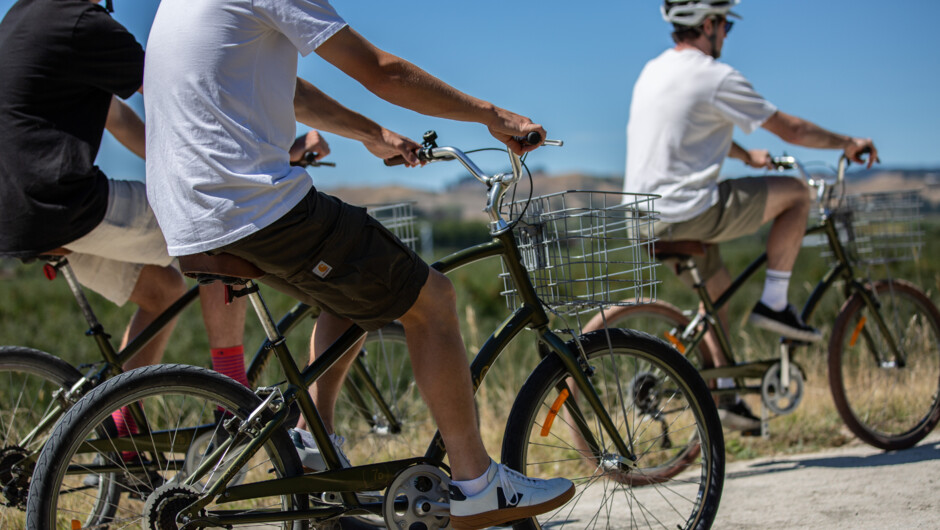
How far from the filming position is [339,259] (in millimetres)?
2541

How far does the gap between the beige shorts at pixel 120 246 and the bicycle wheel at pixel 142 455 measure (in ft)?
2.18

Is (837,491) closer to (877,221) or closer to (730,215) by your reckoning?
(730,215)

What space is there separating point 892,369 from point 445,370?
3.20m

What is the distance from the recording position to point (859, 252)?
15.8 feet

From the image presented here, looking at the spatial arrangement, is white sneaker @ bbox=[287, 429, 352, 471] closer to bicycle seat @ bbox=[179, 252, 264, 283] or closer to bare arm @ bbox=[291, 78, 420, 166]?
bicycle seat @ bbox=[179, 252, 264, 283]

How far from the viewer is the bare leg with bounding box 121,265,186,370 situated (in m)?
3.50

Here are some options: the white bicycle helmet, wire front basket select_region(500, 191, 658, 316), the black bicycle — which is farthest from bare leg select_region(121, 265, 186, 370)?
the white bicycle helmet

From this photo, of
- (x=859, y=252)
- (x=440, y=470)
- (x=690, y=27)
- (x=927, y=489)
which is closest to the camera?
(x=440, y=470)

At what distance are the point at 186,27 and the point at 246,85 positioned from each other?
213 mm

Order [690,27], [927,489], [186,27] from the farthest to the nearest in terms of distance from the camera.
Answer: [690,27]
[927,489]
[186,27]

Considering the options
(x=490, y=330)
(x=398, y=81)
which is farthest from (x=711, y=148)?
(x=490, y=330)

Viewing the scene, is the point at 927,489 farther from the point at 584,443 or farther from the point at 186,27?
the point at 186,27

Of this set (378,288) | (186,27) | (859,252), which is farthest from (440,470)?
(859,252)

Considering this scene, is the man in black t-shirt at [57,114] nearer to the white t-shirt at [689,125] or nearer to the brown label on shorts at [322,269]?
the brown label on shorts at [322,269]
